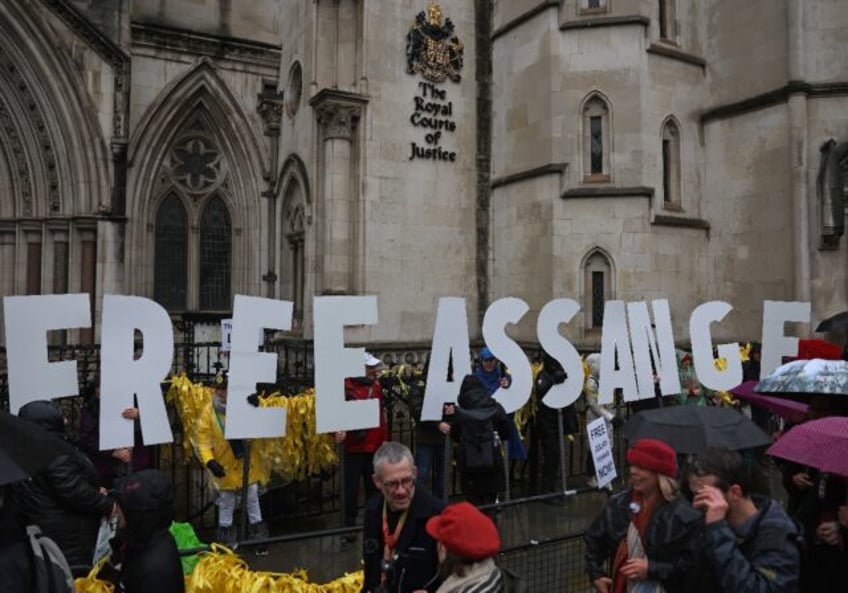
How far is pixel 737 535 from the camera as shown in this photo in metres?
2.99

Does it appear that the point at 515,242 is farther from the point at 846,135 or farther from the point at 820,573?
the point at 820,573

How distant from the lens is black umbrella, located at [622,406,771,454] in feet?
13.9

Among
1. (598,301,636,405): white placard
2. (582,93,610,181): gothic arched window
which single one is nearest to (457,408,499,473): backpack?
(598,301,636,405): white placard

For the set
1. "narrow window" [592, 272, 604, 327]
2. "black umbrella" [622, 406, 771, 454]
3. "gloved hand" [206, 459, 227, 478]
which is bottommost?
"gloved hand" [206, 459, 227, 478]

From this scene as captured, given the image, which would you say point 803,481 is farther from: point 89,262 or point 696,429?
point 89,262

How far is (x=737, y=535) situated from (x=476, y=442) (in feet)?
13.0

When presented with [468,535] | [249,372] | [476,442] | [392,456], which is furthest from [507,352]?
[468,535]

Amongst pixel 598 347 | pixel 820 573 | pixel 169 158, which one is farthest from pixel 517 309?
pixel 169 158

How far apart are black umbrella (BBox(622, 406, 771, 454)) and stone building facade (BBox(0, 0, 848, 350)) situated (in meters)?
9.64

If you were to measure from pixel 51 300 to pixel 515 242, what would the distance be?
11.2 metres

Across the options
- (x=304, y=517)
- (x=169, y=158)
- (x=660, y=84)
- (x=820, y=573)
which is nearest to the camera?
(x=820, y=573)

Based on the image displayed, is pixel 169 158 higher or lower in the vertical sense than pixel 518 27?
lower

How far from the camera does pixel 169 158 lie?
1944 cm

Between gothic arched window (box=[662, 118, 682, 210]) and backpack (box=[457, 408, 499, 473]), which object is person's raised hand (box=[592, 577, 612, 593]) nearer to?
backpack (box=[457, 408, 499, 473])
